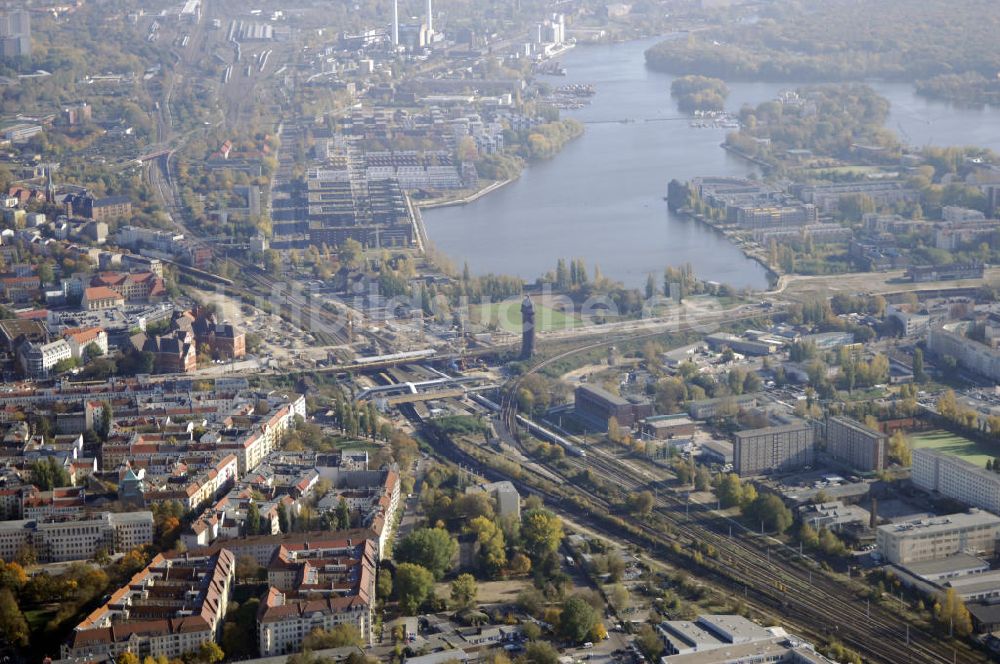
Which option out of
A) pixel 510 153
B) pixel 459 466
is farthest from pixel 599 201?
pixel 459 466

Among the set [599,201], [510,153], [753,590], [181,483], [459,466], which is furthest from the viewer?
[510,153]

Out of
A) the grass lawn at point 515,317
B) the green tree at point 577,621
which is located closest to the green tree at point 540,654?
the green tree at point 577,621

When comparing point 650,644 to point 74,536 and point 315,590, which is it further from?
point 74,536

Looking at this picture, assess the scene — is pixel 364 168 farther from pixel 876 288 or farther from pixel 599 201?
pixel 876 288

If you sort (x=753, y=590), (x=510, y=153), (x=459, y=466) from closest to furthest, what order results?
(x=753, y=590) → (x=459, y=466) → (x=510, y=153)

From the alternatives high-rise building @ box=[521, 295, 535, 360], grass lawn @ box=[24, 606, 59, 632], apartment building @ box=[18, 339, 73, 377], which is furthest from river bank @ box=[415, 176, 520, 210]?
grass lawn @ box=[24, 606, 59, 632]

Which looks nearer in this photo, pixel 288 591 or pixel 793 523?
pixel 288 591
